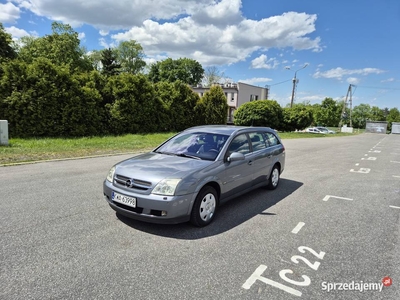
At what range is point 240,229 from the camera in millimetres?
3979

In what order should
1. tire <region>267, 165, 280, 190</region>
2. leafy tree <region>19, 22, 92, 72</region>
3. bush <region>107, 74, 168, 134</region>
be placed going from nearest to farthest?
tire <region>267, 165, 280, 190</region> < bush <region>107, 74, 168, 134</region> < leafy tree <region>19, 22, 92, 72</region>

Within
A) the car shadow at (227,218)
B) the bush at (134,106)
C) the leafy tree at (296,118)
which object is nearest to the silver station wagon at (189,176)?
the car shadow at (227,218)

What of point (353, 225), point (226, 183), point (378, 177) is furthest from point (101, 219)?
point (378, 177)

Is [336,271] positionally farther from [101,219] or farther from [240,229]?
[101,219]

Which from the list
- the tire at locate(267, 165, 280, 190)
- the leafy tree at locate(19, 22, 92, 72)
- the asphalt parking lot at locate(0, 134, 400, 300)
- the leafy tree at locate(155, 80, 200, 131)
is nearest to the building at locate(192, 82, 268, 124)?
the leafy tree at locate(19, 22, 92, 72)

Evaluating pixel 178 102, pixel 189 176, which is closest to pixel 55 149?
pixel 189 176

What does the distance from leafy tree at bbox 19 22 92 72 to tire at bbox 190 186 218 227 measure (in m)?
37.8

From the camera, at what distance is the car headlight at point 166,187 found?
353cm

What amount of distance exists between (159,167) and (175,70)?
6623cm

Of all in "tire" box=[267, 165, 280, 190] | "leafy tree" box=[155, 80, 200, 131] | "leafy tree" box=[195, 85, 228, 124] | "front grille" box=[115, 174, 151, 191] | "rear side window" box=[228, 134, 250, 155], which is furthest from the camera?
"leafy tree" box=[195, 85, 228, 124]

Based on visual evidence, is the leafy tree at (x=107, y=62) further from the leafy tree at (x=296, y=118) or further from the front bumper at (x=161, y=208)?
the front bumper at (x=161, y=208)

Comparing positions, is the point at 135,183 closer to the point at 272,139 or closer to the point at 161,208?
the point at 161,208

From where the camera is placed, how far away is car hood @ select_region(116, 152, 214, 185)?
3.68 meters

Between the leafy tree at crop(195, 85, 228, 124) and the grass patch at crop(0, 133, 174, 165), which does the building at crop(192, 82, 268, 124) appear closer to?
A: the leafy tree at crop(195, 85, 228, 124)
